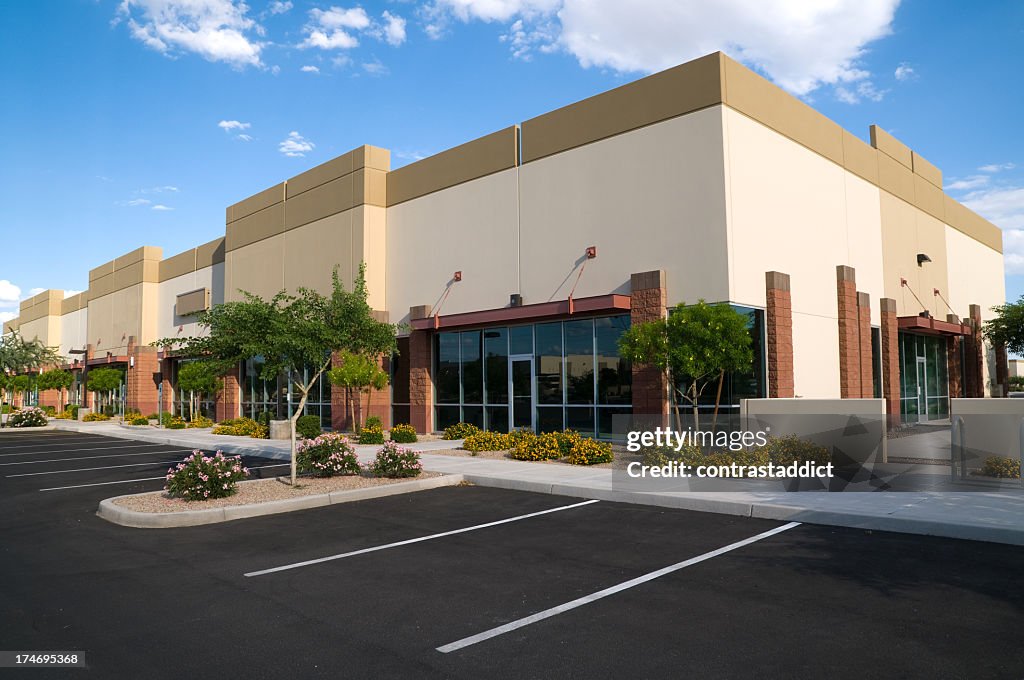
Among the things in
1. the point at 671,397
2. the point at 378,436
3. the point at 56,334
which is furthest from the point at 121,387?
the point at 671,397

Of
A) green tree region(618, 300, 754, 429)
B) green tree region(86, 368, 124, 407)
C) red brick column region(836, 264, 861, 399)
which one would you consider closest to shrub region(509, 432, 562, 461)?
green tree region(618, 300, 754, 429)

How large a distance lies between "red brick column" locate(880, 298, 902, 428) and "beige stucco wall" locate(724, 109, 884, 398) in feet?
2.07

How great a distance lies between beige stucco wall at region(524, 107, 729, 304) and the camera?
17.7 m

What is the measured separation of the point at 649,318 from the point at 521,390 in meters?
5.39

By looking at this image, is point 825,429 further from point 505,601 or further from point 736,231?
point 505,601

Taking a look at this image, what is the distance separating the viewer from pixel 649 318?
1814 centimetres

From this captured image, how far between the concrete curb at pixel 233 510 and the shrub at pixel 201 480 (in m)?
0.78

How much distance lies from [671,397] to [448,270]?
966 cm

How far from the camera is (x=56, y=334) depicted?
59.6 metres

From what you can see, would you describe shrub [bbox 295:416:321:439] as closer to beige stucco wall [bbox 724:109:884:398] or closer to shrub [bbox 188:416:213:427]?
Answer: shrub [bbox 188:416:213:427]

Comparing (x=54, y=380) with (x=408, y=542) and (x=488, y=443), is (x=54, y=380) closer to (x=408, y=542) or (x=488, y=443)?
(x=488, y=443)

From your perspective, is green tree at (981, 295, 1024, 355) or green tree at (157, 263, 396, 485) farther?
green tree at (981, 295, 1024, 355)

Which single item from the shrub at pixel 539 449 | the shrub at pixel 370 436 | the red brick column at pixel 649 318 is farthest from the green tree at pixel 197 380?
the red brick column at pixel 649 318

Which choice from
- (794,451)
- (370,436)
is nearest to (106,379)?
(370,436)
